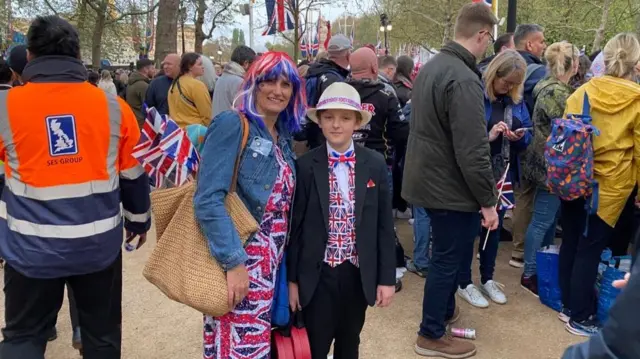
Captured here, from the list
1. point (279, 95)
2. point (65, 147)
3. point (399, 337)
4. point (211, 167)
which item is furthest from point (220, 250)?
point (399, 337)

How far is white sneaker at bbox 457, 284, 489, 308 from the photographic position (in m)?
4.10

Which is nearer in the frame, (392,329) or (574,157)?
(574,157)

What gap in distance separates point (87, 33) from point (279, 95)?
1049 inches

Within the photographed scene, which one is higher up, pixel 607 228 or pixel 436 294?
pixel 607 228

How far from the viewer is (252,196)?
2102mm

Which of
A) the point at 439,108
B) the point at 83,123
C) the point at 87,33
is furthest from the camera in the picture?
the point at 87,33

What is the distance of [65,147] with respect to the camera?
2275 mm

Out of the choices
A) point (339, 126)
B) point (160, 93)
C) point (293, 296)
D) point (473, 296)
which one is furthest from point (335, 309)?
point (160, 93)

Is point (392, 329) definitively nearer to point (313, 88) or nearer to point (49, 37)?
point (313, 88)

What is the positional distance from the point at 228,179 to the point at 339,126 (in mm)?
648

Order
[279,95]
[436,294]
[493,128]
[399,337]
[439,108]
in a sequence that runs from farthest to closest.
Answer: [493,128]
[399,337]
[436,294]
[439,108]
[279,95]

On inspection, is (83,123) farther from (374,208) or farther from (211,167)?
(374,208)

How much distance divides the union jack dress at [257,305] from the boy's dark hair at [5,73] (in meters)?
2.50

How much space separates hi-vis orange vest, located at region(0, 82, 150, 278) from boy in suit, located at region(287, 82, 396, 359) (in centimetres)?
90
